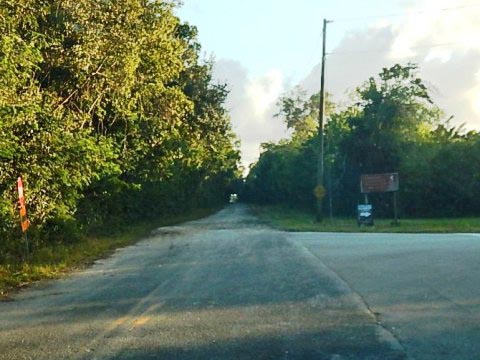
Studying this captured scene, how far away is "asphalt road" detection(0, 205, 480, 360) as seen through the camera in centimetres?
808

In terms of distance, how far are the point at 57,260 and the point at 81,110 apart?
24.2ft

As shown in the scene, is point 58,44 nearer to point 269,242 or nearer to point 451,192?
point 269,242

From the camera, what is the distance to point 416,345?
8.03m

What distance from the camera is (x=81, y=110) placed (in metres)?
25.2

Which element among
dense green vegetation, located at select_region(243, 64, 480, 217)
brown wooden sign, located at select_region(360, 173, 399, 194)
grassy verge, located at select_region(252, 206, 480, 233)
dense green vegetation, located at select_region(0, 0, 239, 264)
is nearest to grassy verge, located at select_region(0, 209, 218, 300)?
dense green vegetation, located at select_region(0, 0, 239, 264)

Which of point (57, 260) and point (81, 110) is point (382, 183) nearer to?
point (81, 110)

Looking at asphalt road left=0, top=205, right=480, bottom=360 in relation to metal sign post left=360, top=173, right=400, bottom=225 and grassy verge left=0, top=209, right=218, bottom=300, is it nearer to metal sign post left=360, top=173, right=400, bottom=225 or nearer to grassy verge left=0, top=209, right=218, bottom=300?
grassy verge left=0, top=209, right=218, bottom=300

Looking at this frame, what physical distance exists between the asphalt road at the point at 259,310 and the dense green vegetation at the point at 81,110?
3854 millimetres

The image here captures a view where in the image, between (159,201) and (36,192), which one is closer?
(36,192)

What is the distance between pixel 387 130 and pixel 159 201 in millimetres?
19581

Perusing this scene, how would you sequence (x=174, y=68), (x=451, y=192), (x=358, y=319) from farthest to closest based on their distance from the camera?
(x=451, y=192) < (x=174, y=68) < (x=358, y=319)

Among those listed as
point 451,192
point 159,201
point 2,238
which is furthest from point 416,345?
point 451,192

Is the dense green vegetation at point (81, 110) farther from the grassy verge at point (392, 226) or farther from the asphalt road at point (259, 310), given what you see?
the grassy verge at point (392, 226)

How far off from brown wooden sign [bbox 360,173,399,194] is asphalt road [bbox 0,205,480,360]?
69.8 feet
